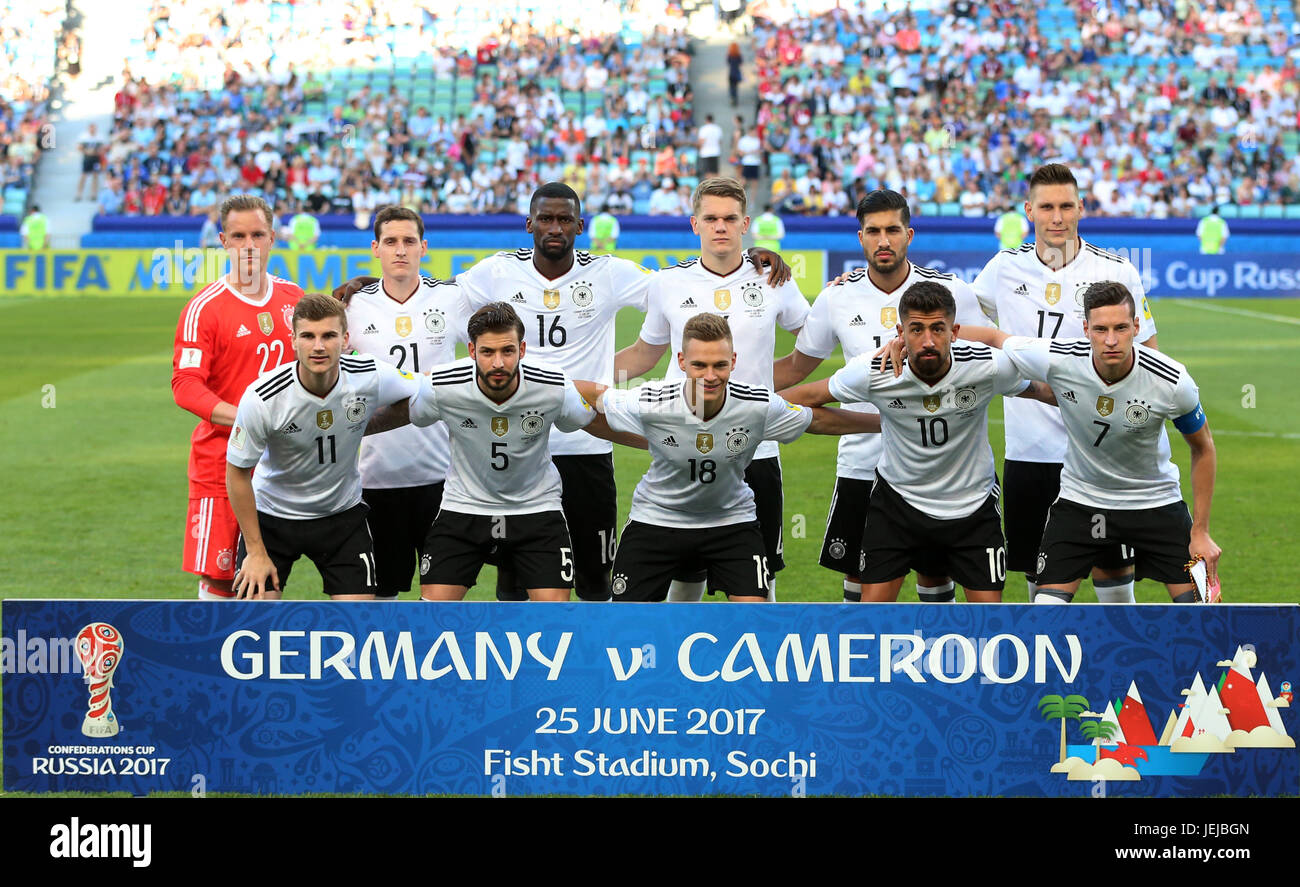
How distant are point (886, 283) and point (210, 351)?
2953 millimetres

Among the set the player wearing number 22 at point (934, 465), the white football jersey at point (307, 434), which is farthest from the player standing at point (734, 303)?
the white football jersey at point (307, 434)

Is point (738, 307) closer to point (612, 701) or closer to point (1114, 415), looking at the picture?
point (1114, 415)

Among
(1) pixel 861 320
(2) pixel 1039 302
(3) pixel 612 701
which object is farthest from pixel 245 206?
(2) pixel 1039 302

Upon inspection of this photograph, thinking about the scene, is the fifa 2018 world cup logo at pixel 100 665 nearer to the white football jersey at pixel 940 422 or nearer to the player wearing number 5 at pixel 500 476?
the player wearing number 5 at pixel 500 476

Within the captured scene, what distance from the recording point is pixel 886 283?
6.59 m

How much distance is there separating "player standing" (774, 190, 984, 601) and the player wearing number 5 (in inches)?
50.0

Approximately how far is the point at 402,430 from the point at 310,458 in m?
0.75

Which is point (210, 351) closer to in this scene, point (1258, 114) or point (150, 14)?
point (1258, 114)

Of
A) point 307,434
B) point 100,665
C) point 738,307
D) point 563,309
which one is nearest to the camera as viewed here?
point 100,665

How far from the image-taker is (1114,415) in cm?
588

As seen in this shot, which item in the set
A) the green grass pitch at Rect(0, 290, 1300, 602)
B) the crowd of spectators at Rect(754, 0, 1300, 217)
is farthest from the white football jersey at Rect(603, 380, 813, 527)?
the crowd of spectators at Rect(754, 0, 1300, 217)
